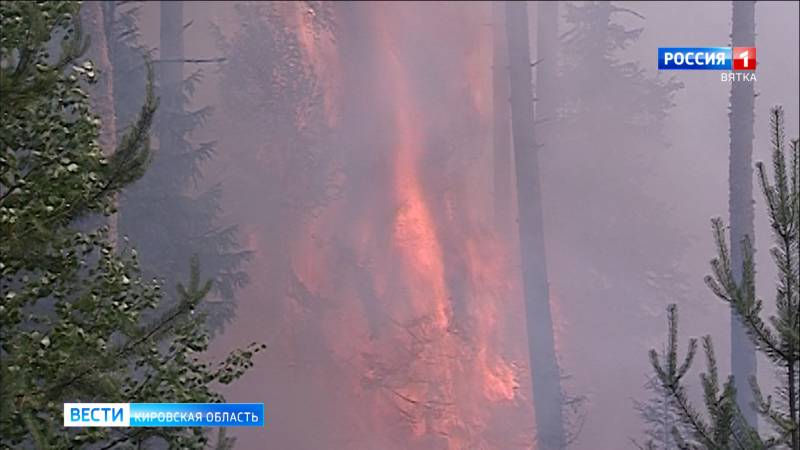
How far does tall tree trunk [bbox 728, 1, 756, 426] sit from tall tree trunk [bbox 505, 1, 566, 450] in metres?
2.94

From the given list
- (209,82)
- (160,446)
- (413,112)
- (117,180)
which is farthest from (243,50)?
(117,180)

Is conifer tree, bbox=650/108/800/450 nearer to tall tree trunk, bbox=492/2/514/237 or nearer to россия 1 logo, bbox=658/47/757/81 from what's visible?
россия 1 logo, bbox=658/47/757/81

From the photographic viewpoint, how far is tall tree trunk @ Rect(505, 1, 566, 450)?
15172 mm

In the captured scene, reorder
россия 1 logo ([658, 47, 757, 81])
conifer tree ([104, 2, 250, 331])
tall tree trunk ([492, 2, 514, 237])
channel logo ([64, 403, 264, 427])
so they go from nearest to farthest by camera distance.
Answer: channel logo ([64, 403, 264, 427]), россия 1 logo ([658, 47, 757, 81]), conifer tree ([104, 2, 250, 331]), tall tree trunk ([492, 2, 514, 237])

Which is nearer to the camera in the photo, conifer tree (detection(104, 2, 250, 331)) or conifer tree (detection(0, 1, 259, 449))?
conifer tree (detection(0, 1, 259, 449))

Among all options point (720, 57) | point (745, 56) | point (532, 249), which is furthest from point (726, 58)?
point (532, 249)

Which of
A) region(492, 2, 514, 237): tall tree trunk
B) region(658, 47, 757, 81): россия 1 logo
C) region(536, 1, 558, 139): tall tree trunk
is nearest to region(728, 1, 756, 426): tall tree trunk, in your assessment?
region(658, 47, 757, 81): россия 1 logo

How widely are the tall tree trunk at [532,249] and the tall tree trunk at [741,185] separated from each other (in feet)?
9.66

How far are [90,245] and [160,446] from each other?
711 centimetres

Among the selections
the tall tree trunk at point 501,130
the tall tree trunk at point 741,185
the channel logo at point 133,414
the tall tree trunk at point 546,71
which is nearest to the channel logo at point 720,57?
the tall tree trunk at point 741,185

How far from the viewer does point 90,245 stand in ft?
22.8

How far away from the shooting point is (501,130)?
990 inches

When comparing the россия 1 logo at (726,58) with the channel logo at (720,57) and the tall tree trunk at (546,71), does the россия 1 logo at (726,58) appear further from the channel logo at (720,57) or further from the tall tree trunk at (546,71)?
the tall tree trunk at (546,71)

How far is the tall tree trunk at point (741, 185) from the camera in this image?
13453mm
